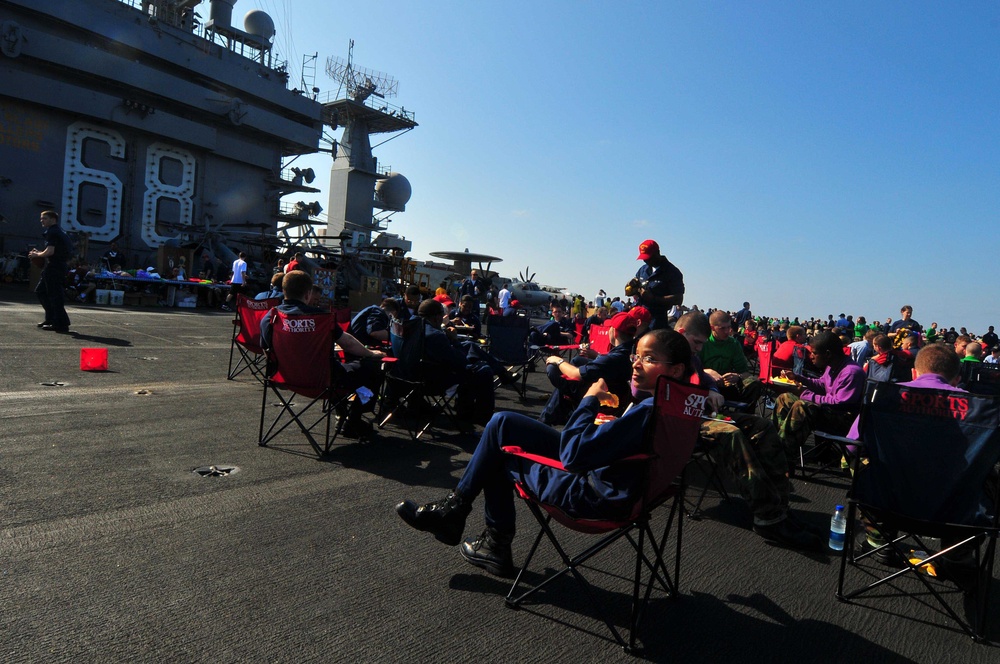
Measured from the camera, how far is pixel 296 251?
2778 cm

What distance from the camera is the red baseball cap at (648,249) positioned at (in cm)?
700

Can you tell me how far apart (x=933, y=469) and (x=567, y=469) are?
1.90 m

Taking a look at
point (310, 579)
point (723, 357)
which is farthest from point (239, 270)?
point (310, 579)

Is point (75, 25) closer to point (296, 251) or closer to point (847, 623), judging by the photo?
point (296, 251)

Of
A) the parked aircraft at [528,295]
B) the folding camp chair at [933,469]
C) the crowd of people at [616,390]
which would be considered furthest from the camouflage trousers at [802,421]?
the parked aircraft at [528,295]

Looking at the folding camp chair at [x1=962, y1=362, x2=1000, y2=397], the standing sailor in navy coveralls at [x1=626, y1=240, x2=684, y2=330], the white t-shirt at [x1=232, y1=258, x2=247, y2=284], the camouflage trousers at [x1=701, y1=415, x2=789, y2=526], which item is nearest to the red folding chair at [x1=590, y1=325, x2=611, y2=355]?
the standing sailor in navy coveralls at [x1=626, y1=240, x2=684, y2=330]

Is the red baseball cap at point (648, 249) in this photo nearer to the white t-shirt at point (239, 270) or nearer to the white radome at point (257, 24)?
the white t-shirt at point (239, 270)

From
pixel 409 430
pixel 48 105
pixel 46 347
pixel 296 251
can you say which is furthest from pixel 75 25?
pixel 409 430

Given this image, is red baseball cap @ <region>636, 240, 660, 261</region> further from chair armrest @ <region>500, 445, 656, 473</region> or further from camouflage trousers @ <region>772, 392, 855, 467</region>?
chair armrest @ <region>500, 445, 656, 473</region>

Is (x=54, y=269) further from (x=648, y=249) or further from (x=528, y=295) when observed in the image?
(x=528, y=295)

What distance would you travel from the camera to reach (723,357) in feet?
20.6

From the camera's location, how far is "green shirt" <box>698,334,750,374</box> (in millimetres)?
6258

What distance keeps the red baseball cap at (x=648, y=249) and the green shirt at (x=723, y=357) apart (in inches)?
50.5

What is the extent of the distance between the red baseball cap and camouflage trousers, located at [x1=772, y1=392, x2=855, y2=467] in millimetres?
2162
